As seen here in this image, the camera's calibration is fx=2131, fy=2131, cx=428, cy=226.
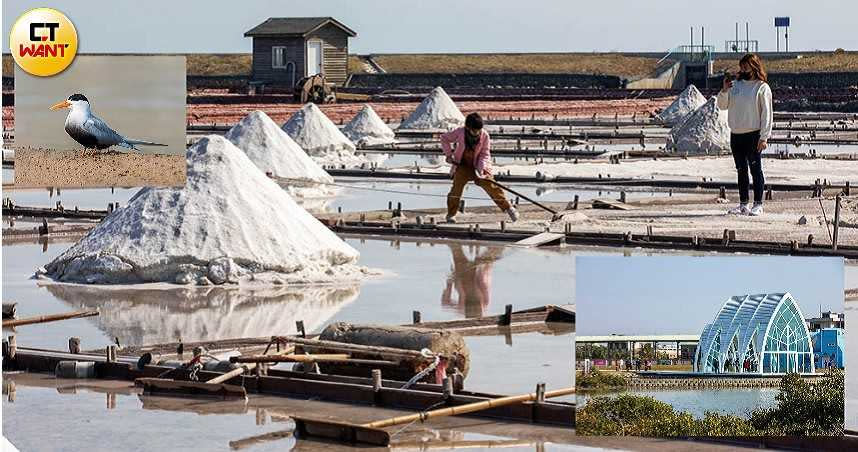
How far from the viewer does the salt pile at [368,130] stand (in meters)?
34.4

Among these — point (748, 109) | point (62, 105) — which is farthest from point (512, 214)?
point (62, 105)

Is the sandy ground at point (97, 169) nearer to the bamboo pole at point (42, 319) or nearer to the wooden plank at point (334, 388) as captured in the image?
the bamboo pole at point (42, 319)

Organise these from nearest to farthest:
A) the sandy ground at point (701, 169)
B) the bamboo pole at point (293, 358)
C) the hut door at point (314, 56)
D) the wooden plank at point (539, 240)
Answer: the bamboo pole at point (293, 358)
the wooden plank at point (539, 240)
the sandy ground at point (701, 169)
the hut door at point (314, 56)

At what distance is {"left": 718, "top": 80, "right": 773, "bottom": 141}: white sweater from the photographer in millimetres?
14703

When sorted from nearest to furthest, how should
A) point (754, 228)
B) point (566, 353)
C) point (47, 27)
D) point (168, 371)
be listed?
1. point (168, 371)
2. point (566, 353)
3. point (47, 27)
4. point (754, 228)

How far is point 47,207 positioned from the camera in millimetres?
20219

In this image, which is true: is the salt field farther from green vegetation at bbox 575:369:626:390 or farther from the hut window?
the hut window

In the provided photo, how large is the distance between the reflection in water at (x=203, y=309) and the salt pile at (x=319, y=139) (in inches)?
595

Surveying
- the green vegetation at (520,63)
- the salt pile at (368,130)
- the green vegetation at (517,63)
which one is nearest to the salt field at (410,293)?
the salt pile at (368,130)

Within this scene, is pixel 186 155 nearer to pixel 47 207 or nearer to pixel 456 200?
pixel 456 200

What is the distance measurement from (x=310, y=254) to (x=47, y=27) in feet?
9.53

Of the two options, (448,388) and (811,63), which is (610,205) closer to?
(448,388)

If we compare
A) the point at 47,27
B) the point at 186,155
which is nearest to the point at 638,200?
the point at 186,155

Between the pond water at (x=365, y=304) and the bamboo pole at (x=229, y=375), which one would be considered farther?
the pond water at (x=365, y=304)
